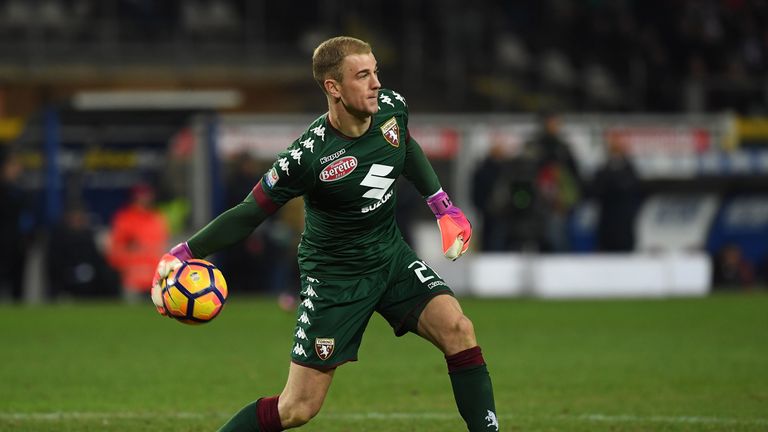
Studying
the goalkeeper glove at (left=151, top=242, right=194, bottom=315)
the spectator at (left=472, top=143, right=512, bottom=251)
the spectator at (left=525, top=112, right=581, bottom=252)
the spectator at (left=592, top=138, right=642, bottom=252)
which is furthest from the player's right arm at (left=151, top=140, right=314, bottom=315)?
the spectator at (left=592, top=138, right=642, bottom=252)

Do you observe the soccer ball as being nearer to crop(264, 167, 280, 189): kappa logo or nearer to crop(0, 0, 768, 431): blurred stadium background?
crop(264, 167, 280, 189): kappa logo

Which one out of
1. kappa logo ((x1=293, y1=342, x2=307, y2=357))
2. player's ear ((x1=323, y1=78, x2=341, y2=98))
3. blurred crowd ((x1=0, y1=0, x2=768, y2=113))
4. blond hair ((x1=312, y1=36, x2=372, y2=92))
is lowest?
kappa logo ((x1=293, y1=342, x2=307, y2=357))

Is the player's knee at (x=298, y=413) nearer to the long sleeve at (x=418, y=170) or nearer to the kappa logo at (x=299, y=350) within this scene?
the kappa logo at (x=299, y=350)

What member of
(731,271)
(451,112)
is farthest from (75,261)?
(451,112)

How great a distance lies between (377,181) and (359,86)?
488 millimetres

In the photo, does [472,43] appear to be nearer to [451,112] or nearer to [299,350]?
[451,112]

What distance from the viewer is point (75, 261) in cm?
1969

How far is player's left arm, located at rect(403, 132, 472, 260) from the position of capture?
7219 mm

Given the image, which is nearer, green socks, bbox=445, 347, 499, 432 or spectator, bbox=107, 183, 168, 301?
green socks, bbox=445, 347, 499, 432

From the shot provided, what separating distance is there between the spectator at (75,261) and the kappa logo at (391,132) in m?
13.0

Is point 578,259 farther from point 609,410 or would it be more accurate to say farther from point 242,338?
point 609,410

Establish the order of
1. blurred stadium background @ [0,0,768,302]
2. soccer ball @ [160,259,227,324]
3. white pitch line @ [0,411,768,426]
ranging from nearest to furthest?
soccer ball @ [160,259,227,324], white pitch line @ [0,411,768,426], blurred stadium background @ [0,0,768,302]

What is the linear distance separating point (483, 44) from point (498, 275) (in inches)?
414

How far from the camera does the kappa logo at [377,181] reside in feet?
23.0
